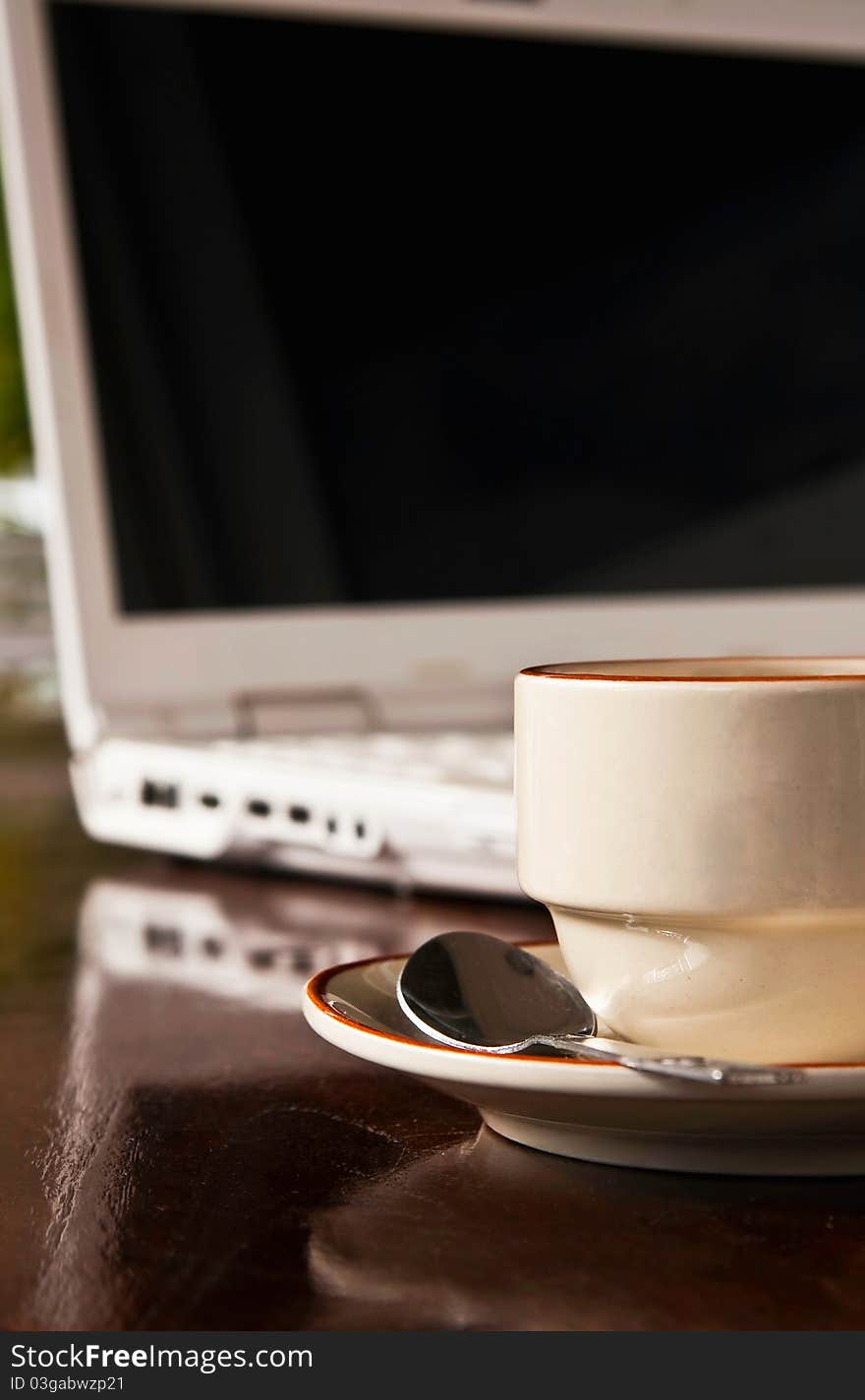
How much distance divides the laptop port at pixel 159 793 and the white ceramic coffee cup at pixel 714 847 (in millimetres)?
421

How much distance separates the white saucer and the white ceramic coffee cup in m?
0.03

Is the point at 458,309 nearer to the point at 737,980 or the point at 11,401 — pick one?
the point at 737,980

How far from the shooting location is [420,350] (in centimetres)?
94

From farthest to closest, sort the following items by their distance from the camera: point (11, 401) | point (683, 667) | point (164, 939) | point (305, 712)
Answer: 1. point (11, 401)
2. point (305, 712)
3. point (164, 939)
4. point (683, 667)

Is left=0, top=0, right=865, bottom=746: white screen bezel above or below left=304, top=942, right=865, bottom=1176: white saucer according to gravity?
above

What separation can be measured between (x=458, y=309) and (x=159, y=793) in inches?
14.6

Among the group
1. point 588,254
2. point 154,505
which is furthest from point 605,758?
point 588,254

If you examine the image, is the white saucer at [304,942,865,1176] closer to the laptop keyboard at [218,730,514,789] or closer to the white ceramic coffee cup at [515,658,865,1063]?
the white ceramic coffee cup at [515,658,865,1063]

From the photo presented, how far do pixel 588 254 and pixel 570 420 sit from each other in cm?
11

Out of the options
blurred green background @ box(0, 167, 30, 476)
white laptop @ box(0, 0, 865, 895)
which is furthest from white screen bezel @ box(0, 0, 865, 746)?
blurred green background @ box(0, 167, 30, 476)

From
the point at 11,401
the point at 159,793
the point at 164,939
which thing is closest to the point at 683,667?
the point at 164,939

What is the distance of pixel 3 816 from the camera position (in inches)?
42.9

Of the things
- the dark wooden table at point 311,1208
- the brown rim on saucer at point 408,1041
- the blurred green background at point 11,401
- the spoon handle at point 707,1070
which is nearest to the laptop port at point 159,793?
the dark wooden table at point 311,1208

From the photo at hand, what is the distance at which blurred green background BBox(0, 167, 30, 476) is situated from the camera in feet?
5.76
